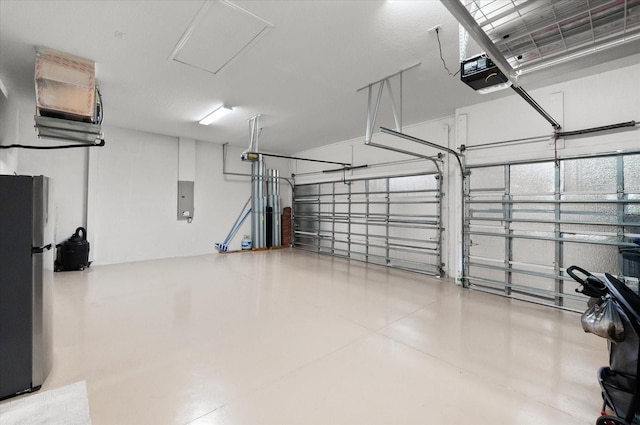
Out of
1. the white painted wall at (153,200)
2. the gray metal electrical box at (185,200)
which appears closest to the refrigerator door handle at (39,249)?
the white painted wall at (153,200)

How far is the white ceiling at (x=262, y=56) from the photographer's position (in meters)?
2.24

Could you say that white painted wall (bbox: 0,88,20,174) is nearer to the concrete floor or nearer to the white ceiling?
the white ceiling

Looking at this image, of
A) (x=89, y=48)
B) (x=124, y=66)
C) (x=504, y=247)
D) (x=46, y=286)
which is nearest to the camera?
(x=46, y=286)

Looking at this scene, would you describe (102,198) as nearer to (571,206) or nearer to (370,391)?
(370,391)

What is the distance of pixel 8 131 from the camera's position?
398 centimetres

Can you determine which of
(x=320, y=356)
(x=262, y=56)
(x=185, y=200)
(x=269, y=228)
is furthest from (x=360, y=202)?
(x=320, y=356)

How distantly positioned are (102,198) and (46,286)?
4431mm

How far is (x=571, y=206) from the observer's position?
10.8 ft

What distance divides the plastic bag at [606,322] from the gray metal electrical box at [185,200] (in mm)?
7013

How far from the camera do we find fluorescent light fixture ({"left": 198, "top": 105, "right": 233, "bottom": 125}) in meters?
4.41

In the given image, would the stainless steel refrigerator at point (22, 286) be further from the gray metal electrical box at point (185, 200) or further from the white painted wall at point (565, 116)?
the white painted wall at point (565, 116)

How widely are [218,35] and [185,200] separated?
16.0 feet

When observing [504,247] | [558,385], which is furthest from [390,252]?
[558,385]

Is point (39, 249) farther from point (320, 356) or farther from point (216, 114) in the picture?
point (216, 114)
